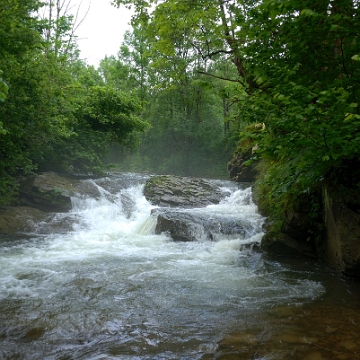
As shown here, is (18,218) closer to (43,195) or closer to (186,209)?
(43,195)

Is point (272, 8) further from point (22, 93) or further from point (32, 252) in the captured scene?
point (22, 93)

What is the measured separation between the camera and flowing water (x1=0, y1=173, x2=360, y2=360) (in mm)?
3521

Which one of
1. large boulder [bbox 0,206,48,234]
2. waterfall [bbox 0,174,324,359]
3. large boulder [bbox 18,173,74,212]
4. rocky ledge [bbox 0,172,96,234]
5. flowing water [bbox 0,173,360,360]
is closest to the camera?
flowing water [bbox 0,173,360,360]

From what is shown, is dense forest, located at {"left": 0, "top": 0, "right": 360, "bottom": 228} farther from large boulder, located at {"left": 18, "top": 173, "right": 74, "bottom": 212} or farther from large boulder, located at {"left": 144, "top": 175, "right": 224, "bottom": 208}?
large boulder, located at {"left": 144, "top": 175, "right": 224, "bottom": 208}

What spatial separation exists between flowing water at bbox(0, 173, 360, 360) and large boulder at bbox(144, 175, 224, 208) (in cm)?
438

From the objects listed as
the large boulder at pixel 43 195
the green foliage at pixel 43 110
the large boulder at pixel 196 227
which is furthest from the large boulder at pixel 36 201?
the large boulder at pixel 196 227

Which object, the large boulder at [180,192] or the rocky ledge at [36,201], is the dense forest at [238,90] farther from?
the large boulder at [180,192]

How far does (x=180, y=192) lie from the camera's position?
1445cm

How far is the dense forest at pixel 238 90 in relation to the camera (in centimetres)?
431

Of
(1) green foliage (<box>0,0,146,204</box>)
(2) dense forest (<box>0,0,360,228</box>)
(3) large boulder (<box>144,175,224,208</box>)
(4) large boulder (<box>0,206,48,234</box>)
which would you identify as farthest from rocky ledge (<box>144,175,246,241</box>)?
(4) large boulder (<box>0,206,48,234</box>)

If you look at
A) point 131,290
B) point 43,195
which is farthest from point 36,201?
point 131,290

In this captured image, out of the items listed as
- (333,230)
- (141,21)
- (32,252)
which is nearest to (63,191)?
(32,252)

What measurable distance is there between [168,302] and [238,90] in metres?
3.90

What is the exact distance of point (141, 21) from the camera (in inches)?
351
